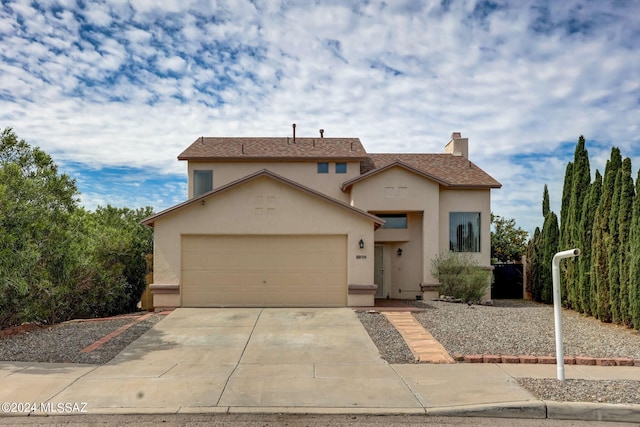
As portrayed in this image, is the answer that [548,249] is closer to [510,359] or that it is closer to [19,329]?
[510,359]

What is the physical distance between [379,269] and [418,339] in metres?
8.49

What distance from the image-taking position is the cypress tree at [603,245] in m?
14.1

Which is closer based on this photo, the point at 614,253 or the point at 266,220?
the point at 614,253

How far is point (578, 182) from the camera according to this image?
17.0 m

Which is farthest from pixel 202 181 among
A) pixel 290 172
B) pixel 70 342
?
pixel 70 342

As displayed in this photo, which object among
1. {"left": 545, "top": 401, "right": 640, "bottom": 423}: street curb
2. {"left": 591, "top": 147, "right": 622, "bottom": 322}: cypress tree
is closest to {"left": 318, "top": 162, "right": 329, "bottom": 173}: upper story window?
{"left": 591, "top": 147, "right": 622, "bottom": 322}: cypress tree

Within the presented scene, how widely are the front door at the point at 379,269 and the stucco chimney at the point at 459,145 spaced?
6294 mm

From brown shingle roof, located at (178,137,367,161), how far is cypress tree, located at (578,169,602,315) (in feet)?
26.7

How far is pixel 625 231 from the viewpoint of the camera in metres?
13.4

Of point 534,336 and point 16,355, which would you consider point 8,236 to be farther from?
point 534,336

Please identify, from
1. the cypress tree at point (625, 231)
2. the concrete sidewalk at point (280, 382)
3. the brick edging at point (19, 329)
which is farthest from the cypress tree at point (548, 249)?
the brick edging at point (19, 329)

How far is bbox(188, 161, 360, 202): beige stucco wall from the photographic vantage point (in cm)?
1934

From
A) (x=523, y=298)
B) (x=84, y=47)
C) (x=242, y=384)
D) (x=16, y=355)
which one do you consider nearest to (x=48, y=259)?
(x=16, y=355)

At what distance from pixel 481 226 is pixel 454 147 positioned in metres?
4.61
